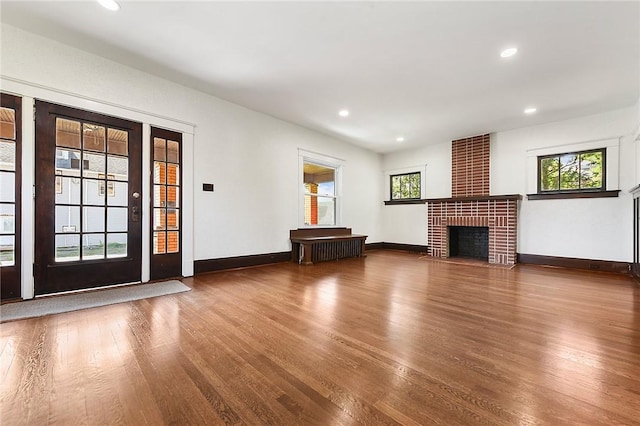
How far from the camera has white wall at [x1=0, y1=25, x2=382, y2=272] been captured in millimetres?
3020

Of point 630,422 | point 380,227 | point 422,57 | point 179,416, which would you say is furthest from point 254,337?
point 380,227

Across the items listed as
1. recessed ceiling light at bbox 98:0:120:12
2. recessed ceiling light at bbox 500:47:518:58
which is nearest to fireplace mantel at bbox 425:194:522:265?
recessed ceiling light at bbox 500:47:518:58

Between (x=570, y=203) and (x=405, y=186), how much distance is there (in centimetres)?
351

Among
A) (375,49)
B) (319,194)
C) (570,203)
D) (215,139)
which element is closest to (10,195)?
(215,139)

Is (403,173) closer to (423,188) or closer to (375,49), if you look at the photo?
(423,188)

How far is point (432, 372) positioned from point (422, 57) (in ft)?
10.6

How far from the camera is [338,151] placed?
22.2 feet

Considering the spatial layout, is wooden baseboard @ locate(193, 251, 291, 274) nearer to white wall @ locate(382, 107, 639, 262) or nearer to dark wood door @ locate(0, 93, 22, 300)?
dark wood door @ locate(0, 93, 22, 300)

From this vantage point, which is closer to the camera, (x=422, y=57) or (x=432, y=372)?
(x=432, y=372)

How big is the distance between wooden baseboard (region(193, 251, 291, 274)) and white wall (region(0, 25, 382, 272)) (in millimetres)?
96

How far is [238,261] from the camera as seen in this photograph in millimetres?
4738

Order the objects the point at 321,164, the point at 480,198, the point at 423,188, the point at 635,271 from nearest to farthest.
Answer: the point at 635,271, the point at 480,198, the point at 321,164, the point at 423,188

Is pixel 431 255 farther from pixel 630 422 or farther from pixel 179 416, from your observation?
pixel 179 416

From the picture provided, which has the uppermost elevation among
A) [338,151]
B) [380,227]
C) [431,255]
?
[338,151]
